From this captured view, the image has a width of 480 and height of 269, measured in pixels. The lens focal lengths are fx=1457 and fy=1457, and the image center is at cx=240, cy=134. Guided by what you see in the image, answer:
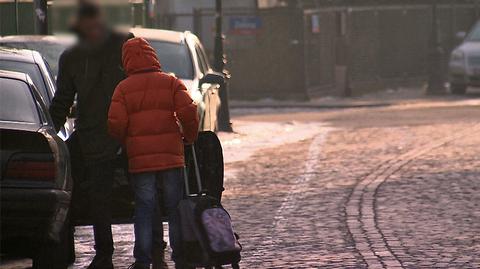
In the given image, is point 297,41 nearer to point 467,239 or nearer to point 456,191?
point 456,191

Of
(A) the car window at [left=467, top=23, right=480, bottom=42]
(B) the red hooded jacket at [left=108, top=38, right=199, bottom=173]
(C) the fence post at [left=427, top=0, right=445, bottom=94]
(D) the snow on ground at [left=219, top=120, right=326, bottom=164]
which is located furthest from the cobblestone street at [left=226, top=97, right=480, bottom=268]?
(C) the fence post at [left=427, top=0, right=445, bottom=94]

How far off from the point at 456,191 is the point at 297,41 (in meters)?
21.5

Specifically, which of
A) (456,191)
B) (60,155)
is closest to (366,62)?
(456,191)

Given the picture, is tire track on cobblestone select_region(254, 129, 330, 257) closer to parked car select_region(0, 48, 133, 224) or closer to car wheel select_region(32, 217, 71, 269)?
parked car select_region(0, 48, 133, 224)

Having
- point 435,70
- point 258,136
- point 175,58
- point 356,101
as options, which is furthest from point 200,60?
point 435,70

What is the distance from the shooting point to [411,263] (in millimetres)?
9516

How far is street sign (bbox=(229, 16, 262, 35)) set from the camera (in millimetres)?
34938

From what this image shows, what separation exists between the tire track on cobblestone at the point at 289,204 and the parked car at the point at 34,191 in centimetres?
228

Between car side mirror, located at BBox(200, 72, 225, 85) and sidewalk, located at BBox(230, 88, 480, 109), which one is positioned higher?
car side mirror, located at BBox(200, 72, 225, 85)

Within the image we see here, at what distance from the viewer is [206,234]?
809 centimetres

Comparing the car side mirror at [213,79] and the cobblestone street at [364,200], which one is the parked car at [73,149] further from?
the car side mirror at [213,79]

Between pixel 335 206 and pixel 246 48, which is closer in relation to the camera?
pixel 335 206

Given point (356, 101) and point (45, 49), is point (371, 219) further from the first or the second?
point (356, 101)

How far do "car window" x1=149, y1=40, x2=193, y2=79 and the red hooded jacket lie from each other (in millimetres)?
7601
